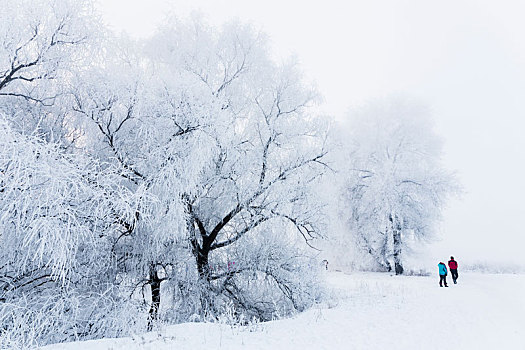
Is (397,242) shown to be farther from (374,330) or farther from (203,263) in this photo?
(374,330)

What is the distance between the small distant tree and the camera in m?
21.4

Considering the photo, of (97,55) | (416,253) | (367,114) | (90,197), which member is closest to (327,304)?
(90,197)

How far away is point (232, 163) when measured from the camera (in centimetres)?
1115

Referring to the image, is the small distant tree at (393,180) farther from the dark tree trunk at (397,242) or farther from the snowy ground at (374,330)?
the snowy ground at (374,330)

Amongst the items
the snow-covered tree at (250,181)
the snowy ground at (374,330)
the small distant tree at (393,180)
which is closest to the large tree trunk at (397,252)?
the small distant tree at (393,180)

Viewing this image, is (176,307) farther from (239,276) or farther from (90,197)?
(90,197)

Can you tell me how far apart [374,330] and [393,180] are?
14454 millimetres

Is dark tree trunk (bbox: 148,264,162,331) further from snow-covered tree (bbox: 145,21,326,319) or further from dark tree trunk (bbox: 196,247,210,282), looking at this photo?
dark tree trunk (bbox: 196,247,210,282)

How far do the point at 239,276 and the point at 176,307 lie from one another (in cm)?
211

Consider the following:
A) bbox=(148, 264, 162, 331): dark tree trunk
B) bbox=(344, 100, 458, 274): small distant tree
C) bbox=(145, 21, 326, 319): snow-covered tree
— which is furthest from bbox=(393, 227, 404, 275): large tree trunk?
bbox=(148, 264, 162, 331): dark tree trunk

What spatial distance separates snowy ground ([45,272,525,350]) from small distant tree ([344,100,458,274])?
9967mm

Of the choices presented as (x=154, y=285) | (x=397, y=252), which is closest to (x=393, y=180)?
(x=397, y=252)

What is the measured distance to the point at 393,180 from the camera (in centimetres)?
2122

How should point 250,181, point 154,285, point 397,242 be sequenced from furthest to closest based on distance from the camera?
1. point 397,242
2. point 250,181
3. point 154,285
